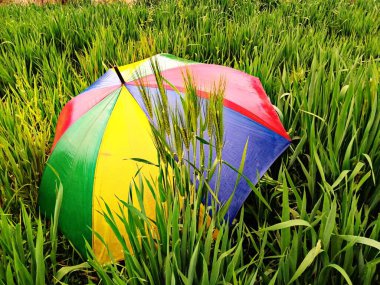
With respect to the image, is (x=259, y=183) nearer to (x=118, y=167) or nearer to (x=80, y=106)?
(x=118, y=167)

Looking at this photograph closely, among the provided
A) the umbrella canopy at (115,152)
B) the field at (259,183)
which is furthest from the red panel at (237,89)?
the field at (259,183)

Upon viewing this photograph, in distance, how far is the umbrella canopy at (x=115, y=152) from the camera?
4.01ft

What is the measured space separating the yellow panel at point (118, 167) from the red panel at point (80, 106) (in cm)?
17

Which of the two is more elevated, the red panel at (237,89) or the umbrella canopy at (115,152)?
the red panel at (237,89)

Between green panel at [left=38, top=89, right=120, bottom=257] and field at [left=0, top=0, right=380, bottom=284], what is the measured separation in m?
0.09

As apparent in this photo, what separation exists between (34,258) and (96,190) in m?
0.27

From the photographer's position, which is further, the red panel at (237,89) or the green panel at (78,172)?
the red panel at (237,89)

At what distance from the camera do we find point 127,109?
1.33 meters

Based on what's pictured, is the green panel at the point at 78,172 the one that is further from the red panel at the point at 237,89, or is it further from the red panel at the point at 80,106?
the red panel at the point at 237,89

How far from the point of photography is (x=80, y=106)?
1489 millimetres

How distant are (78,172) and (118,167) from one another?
0.15m

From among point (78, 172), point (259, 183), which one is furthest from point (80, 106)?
point (259, 183)

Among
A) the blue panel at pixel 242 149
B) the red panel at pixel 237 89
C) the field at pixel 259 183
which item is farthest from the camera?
the red panel at pixel 237 89

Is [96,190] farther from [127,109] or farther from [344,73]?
[344,73]
